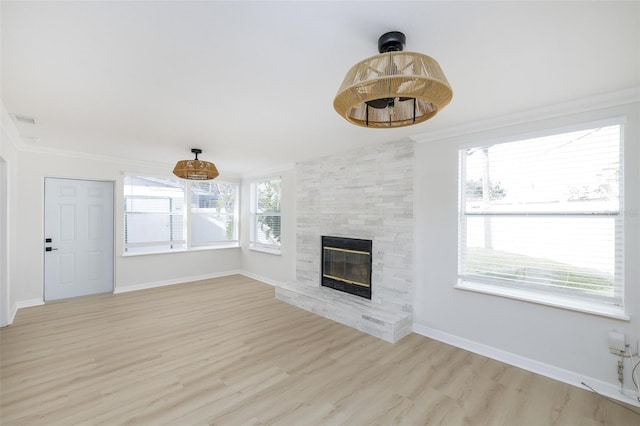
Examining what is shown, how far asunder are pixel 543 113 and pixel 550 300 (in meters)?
1.80

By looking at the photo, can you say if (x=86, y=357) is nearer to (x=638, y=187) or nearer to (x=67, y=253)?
(x=67, y=253)

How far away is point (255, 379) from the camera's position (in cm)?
252

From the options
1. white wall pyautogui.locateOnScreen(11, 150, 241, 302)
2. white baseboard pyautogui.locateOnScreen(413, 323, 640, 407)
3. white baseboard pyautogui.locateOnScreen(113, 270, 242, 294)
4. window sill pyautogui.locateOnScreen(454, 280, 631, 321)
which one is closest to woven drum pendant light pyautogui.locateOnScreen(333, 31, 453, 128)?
window sill pyautogui.locateOnScreen(454, 280, 631, 321)

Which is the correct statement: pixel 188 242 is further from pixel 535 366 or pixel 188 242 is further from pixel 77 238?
pixel 535 366

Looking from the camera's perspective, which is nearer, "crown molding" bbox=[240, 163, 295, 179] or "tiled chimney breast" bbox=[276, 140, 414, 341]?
"tiled chimney breast" bbox=[276, 140, 414, 341]

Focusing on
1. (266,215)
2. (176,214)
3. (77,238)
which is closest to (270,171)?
(266,215)

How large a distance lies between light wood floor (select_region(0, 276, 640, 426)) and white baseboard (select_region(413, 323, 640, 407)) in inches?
3.6

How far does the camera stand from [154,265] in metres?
5.60

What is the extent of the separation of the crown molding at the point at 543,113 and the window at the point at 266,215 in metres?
3.50

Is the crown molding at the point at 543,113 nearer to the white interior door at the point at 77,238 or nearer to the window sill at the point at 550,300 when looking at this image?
the window sill at the point at 550,300

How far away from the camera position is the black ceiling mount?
1546 mm

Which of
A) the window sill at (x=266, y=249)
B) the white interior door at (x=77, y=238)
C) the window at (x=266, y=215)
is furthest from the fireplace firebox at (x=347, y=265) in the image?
the white interior door at (x=77, y=238)

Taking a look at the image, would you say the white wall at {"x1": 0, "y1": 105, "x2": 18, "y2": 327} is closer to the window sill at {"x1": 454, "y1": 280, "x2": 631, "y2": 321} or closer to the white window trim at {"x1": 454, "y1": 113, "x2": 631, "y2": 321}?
the white window trim at {"x1": 454, "y1": 113, "x2": 631, "y2": 321}

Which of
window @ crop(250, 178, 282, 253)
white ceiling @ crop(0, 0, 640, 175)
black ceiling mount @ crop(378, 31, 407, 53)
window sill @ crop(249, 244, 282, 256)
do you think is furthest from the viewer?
window @ crop(250, 178, 282, 253)
